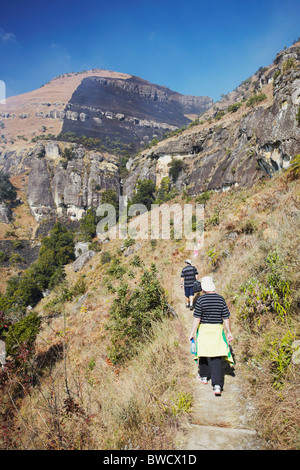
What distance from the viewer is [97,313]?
31.1 ft

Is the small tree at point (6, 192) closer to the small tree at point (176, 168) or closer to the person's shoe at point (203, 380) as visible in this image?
the small tree at point (176, 168)

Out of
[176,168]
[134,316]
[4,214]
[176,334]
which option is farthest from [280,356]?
[4,214]

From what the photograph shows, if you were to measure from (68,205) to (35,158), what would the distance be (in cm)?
1811

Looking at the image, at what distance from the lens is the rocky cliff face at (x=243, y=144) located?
1908 cm

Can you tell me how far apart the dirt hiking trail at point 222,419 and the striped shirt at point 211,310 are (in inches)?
34.8

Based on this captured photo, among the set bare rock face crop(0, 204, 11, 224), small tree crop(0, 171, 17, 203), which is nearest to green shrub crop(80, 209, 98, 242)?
bare rock face crop(0, 204, 11, 224)

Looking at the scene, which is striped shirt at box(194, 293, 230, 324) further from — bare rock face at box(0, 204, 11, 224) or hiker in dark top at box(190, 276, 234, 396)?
bare rock face at box(0, 204, 11, 224)

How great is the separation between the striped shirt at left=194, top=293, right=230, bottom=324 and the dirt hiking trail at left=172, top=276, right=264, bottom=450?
2.90 ft

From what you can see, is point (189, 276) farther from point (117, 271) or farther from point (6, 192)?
point (6, 192)

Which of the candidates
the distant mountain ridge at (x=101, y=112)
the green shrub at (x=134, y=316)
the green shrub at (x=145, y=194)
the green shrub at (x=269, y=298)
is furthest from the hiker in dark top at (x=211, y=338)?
the distant mountain ridge at (x=101, y=112)

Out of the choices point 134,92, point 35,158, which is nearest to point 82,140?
point 35,158

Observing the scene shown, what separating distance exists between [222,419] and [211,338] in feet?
2.69

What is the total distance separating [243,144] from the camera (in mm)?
29250

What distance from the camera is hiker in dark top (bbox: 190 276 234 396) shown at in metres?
2.85
